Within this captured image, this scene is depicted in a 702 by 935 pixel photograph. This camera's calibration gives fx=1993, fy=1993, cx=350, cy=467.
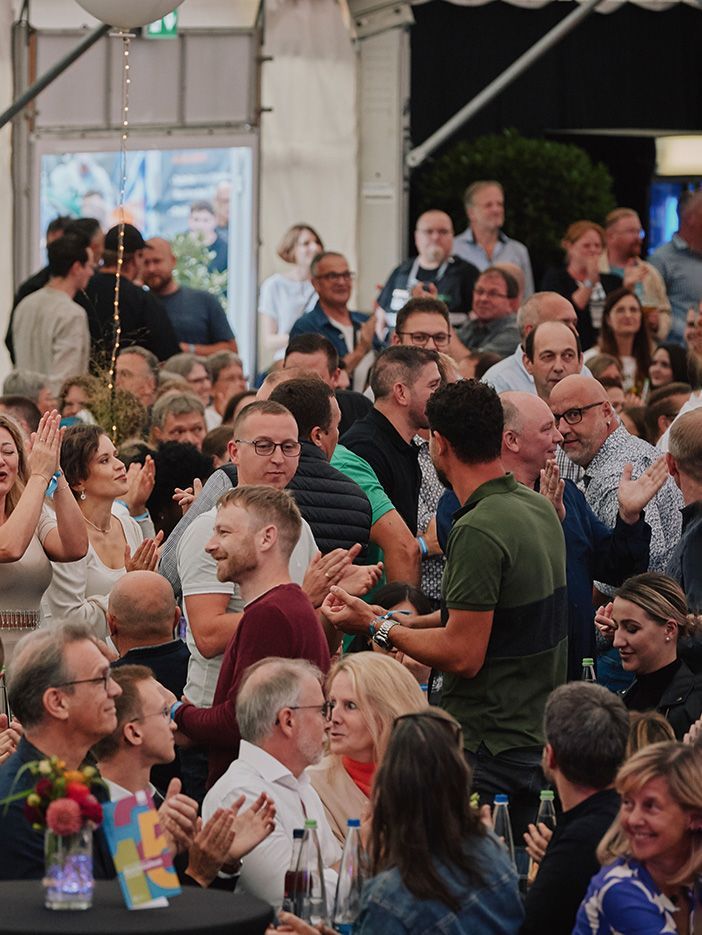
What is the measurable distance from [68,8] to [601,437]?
23.0 feet

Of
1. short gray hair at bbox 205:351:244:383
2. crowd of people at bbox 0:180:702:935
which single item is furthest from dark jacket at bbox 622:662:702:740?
short gray hair at bbox 205:351:244:383

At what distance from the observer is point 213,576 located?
604 cm

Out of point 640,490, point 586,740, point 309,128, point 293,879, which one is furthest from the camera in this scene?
point 309,128

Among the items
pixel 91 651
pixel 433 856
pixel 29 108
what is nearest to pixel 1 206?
pixel 29 108

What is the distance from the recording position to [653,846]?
445cm

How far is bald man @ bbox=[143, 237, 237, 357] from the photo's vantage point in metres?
11.9

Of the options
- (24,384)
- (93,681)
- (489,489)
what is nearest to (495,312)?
(24,384)

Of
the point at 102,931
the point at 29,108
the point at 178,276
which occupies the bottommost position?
the point at 102,931

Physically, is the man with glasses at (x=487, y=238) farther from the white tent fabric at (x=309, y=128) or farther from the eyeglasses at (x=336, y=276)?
the eyeglasses at (x=336, y=276)

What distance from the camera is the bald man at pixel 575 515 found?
255 inches

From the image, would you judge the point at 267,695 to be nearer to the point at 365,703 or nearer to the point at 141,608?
the point at 365,703

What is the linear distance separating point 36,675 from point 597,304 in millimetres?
7173

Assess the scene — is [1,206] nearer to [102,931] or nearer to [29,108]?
[29,108]

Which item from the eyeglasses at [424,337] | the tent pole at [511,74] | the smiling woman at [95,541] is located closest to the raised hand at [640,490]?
the smiling woman at [95,541]
